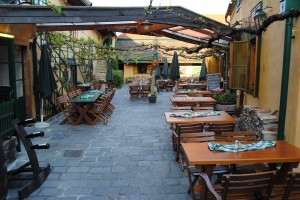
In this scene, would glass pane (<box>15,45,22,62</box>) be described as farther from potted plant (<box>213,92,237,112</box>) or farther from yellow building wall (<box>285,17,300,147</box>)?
yellow building wall (<box>285,17,300,147</box>)

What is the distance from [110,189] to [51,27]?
4.34 meters

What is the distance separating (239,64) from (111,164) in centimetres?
510

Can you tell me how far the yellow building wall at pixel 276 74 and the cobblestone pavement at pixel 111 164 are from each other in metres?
2.08

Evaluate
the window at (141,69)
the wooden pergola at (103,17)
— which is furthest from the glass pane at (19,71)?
the window at (141,69)

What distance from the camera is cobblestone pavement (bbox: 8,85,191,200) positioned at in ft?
13.7

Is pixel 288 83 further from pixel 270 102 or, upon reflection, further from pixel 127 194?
pixel 127 194

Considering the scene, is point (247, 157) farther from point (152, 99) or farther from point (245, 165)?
point (152, 99)

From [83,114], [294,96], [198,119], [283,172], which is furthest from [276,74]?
[83,114]

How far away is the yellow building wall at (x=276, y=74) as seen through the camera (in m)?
4.71

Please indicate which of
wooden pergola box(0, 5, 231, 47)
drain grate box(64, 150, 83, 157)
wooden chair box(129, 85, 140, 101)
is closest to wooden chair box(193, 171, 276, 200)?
wooden pergola box(0, 5, 231, 47)

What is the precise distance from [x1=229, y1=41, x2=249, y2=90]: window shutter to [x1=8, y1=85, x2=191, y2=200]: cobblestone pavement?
2.61 metres

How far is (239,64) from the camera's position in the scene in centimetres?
838

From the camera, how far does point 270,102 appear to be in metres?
6.48

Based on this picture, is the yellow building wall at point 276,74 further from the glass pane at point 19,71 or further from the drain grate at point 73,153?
the glass pane at point 19,71
